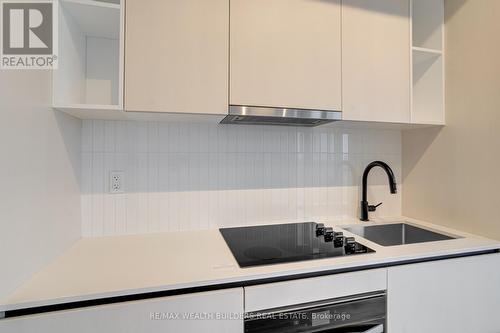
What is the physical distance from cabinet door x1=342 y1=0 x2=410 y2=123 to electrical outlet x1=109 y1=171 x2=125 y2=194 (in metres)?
1.15

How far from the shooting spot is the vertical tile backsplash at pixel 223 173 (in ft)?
4.30

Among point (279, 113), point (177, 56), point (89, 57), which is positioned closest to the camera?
point (177, 56)

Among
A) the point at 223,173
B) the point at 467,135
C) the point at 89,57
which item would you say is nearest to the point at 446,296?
the point at 467,135

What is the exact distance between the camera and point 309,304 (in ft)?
3.06

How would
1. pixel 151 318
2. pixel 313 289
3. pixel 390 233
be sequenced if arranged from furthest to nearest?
pixel 390 233, pixel 313 289, pixel 151 318

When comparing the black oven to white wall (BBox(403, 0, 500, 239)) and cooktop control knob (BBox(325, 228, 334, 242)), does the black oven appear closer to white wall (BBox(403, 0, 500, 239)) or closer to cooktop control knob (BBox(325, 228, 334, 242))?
cooktop control knob (BBox(325, 228, 334, 242))

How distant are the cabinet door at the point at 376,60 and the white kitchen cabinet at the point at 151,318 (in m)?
0.99

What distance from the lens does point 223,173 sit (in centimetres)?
146

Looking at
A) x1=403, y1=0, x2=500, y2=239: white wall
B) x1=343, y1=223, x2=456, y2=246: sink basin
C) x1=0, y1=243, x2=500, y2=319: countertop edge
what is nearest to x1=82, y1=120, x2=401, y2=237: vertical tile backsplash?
x1=343, y1=223, x2=456, y2=246: sink basin

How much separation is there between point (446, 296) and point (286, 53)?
125 centimetres

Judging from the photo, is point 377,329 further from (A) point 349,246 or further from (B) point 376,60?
(B) point 376,60

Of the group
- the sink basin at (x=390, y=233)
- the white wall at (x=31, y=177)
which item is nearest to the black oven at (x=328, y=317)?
the sink basin at (x=390, y=233)

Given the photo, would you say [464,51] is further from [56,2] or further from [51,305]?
[51,305]

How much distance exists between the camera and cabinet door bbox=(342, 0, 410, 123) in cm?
127
